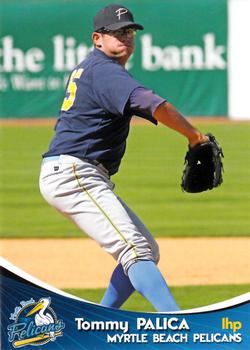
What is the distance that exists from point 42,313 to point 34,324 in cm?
6

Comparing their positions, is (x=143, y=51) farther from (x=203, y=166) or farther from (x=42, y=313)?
(x=42, y=313)

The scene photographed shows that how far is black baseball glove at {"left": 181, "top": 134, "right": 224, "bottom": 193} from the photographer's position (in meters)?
3.99

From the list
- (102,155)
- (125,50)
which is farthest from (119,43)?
(102,155)

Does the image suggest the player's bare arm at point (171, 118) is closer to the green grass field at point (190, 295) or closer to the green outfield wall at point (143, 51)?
the green grass field at point (190, 295)

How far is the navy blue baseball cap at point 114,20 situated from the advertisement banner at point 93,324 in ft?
3.82

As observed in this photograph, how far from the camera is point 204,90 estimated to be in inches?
857

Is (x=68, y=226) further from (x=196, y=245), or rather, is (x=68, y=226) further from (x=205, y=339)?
(x=205, y=339)

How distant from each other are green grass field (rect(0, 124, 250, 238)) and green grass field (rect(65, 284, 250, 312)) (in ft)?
7.89

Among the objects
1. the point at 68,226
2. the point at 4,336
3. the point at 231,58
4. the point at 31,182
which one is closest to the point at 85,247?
the point at 68,226

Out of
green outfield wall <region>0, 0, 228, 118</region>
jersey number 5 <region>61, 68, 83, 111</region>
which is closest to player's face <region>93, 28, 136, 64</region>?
jersey number 5 <region>61, 68, 83, 111</region>

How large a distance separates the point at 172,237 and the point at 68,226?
149cm

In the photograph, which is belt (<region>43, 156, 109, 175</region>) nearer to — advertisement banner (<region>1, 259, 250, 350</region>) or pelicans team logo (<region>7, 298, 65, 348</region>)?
advertisement banner (<region>1, 259, 250, 350</region>)

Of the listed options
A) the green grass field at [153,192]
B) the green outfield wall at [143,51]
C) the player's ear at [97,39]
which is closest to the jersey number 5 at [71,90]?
the player's ear at [97,39]

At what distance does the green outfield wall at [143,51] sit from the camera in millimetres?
21078
